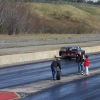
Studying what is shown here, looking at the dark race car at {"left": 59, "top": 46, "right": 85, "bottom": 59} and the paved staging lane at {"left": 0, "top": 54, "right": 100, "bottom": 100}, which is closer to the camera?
the paved staging lane at {"left": 0, "top": 54, "right": 100, "bottom": 100}

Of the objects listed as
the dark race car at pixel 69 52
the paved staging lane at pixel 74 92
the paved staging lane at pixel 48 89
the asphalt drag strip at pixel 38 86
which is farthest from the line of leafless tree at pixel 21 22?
the paved staging lane at pixel 74 92

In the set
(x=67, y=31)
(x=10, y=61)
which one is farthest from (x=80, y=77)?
(x=67, y=31)

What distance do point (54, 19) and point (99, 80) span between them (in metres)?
89.2

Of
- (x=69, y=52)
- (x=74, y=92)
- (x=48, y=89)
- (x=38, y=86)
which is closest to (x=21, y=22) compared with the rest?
(x=69, y=52)

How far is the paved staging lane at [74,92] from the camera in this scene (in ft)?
63.3

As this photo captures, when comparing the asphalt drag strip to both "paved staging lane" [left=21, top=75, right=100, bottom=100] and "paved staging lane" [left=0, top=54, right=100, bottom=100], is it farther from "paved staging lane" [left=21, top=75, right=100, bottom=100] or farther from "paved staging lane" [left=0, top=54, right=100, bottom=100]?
"paved staging lane" [left=21, top=75, right=100, bottom=100]

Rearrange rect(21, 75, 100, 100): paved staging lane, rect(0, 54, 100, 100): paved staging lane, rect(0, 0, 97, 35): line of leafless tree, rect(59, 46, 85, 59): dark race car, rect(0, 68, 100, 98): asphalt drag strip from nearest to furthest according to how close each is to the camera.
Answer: rect(21, 75, 100, 100): paved staging lane → rect(0, 54, 100, 100): paved staging lane → rect(0, 68, 100, 98): asphalt drag strip → rect(59, 46, 85, 59): dark race car → rect(0, 0, 97, 35): line of leafless tree

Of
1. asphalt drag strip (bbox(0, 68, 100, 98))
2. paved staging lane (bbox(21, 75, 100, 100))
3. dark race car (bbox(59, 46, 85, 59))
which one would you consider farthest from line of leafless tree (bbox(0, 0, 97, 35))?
paved staging lane (bbox(21, 75, 100, 100))

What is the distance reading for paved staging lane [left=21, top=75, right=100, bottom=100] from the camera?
19.3 metres

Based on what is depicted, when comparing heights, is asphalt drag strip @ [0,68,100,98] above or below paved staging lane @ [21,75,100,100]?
above

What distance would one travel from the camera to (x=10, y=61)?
124ft

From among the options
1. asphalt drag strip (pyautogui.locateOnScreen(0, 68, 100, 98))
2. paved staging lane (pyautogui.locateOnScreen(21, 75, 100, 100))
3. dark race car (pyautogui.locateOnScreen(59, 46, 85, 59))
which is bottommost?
paved staging lane (pyautogui.locateOnScreen(21, 75, 100, 100))

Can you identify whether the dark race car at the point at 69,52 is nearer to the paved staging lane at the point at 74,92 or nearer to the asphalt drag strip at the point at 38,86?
the asphalt drag strip at the point at 38,86

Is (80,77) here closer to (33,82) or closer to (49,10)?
(33,82)
